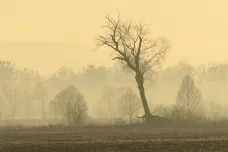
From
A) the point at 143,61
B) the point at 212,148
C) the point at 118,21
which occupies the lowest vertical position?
the point at 212,148

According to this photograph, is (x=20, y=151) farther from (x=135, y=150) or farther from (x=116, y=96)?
(x=116, y=96)

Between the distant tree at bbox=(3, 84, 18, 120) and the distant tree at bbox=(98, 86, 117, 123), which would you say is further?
the distant tree at bbox=(98, 86, 117, 123)

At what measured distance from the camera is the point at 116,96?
191500 mm

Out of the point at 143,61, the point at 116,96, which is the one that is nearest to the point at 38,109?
the point at 116,96

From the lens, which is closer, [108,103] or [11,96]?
[11,96]

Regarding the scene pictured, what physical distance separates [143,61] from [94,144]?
114 ft

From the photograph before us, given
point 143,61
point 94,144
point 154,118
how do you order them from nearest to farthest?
point 94,144 < point 154,118 < point 143,61

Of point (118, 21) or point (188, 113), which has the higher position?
point (118, 21)

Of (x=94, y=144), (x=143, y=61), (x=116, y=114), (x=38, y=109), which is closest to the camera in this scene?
(x=94, y=144)

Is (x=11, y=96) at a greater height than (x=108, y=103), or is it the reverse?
(x=11, y=96)

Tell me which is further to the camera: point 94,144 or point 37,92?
point 37,92

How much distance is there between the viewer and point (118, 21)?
64.2 m

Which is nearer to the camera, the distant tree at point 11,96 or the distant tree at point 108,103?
the distant tree at point 11,96

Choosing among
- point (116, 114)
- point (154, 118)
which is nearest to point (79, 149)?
point (154, 118)
